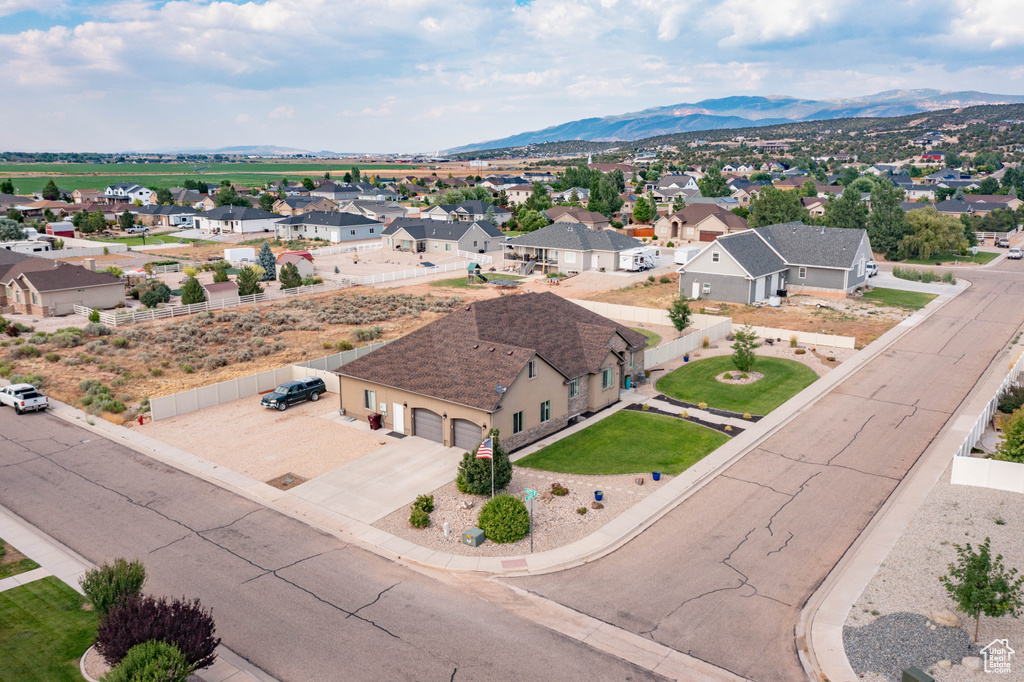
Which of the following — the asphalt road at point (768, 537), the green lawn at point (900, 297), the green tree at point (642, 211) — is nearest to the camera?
the asphalt road at point (768, 537)

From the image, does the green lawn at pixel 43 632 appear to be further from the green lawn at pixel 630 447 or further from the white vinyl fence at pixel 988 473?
the white vinyl fence at pixel 988 473

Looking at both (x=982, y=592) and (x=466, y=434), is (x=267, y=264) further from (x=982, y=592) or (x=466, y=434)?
(x=982, y=592)

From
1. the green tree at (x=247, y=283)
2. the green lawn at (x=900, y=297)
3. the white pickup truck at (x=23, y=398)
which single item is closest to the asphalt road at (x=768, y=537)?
the green lawn at (x=900, y=297)

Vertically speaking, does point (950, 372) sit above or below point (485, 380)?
below

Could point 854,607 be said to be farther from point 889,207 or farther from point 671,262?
point 889,207

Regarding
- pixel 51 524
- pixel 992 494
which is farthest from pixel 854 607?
pixel 51 524

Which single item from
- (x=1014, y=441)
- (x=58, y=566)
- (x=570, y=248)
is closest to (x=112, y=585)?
(x=58, y=566)

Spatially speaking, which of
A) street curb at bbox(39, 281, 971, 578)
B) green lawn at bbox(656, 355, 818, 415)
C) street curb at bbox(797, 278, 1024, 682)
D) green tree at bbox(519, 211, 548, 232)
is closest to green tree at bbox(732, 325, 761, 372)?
green lawn at bbox(656, 355, 818, 415)

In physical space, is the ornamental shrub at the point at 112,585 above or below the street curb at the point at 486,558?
above
